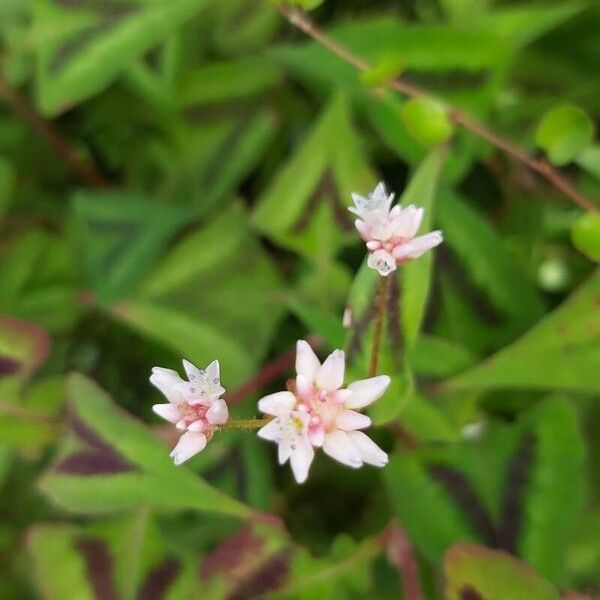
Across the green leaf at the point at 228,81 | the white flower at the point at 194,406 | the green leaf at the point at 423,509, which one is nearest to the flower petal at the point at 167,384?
the white flower at the point at 194,406

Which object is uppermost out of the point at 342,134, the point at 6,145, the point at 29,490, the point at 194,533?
the point at 6,145

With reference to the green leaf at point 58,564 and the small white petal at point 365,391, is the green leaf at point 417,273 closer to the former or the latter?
the small white petal at point 365,391

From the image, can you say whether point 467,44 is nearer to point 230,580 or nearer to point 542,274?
point 542,274

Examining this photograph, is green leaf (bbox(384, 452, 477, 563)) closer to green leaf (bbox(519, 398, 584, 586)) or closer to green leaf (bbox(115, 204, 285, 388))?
green leaf (bbox(519, 398, 584, 586))

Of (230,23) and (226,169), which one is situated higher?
(230,23)

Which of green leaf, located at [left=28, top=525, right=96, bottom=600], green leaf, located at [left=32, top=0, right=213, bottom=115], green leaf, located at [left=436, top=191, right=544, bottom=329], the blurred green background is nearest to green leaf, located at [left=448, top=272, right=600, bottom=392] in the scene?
the blurred green background

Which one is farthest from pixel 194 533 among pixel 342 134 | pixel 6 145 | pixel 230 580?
pixel 6 145
